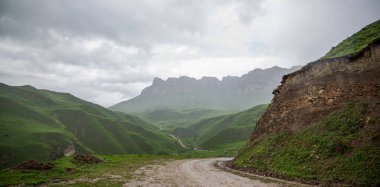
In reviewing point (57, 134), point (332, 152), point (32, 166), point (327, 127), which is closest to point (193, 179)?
point (332, 152)

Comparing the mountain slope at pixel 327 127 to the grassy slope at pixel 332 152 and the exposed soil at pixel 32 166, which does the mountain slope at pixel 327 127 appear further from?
the exposed soil at pixel 32 166

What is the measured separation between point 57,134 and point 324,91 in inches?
4917

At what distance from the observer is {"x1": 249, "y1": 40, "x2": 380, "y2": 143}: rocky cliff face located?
1226 inches

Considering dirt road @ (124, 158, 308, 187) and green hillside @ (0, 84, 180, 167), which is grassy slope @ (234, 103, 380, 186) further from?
green hillside @ (0, 84, 180, 167)

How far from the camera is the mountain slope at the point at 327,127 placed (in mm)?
23766

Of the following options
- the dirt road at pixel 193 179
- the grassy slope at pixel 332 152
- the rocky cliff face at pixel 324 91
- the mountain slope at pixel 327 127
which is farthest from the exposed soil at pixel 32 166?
the rocky cliff face at pixel 324 91

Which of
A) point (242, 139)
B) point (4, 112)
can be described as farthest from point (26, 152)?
point (242, 139)

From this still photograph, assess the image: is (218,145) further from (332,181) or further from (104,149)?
(332,181)

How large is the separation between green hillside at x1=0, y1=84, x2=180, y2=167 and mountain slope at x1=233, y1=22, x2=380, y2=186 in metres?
96.7

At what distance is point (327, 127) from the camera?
102 feet

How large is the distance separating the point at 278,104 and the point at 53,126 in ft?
452

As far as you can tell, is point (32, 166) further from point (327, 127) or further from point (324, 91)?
point (324, 91)

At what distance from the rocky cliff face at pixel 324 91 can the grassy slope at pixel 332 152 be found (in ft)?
5.76

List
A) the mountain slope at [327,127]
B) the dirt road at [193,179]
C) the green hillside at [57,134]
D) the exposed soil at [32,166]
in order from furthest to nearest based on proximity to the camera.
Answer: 1. the green hillside at [57,134]
2. the exposed soil at [32,166]
3. the dirt road at [193,179]
4. the mountain slope at [327,127]
